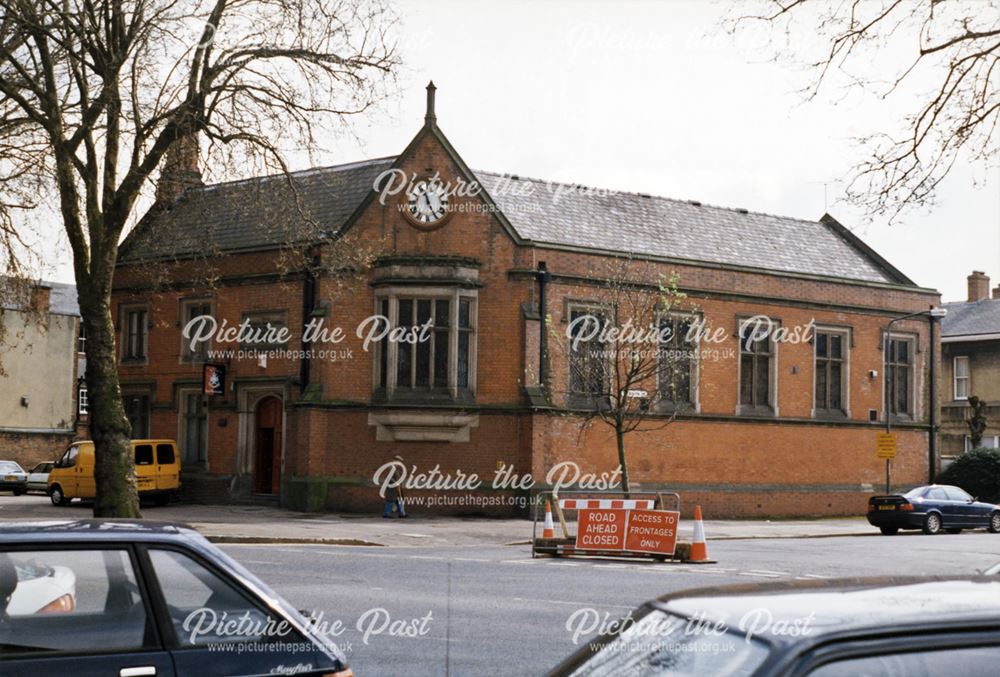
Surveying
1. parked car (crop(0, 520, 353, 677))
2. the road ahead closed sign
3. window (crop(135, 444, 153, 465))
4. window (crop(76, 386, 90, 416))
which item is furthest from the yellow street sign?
window (crop(76, 386, 90, 416))

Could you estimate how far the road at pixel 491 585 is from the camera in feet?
36.4

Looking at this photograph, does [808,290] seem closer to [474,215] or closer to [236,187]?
[474,215]

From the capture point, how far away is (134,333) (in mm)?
37938

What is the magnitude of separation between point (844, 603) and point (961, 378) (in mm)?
56961

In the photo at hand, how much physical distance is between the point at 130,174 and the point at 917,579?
21.7 metres

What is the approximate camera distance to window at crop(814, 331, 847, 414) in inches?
1500

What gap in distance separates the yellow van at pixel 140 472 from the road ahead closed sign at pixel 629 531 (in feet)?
52.3

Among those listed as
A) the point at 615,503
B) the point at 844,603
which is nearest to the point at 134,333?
the point at 615,503

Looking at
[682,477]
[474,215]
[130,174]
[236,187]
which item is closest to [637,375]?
[682,477]

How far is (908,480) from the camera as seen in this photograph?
131 feet

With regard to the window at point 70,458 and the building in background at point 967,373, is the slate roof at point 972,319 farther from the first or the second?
the window at point 70,458

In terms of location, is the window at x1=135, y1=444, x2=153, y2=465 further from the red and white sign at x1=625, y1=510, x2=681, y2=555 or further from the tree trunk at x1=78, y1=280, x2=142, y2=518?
the red and white sign at x1=625, y1=510, x2=681, y2=555

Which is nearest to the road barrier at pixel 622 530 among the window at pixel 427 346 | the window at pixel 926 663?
the window at pixel 427 346

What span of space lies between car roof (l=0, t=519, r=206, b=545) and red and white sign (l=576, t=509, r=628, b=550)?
16.5 metres
